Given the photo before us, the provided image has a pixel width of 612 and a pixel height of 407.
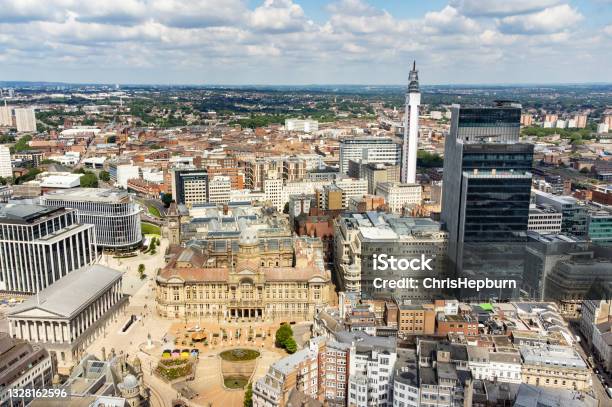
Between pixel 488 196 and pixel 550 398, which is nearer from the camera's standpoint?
pixel 550 398

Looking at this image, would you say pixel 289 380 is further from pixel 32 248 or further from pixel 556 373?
pixel 32 248

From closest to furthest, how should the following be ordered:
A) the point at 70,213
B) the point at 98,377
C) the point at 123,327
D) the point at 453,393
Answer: the point at 453,393, the point at 98,377, the point at 123,327, the point at 70,213

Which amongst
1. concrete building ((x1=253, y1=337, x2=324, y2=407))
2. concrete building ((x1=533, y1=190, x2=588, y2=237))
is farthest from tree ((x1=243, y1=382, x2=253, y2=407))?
concrete building ((x1=533, y1=190, x2=588, y2=237))

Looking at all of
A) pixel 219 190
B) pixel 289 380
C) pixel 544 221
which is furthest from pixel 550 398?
pixel 219 190

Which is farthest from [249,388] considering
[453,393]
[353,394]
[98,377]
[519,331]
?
[519,331]

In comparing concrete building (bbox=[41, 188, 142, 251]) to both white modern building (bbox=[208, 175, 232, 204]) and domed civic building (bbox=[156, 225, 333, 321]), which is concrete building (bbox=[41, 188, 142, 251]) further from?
domed civic building (bbox=[156, 225, 333, 321])

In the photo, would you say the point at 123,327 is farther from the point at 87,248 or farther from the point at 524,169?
the point at 524,169

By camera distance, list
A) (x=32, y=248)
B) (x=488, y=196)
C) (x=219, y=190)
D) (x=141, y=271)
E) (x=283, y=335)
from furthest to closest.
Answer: (x=219, y=190)
(x=141, y=271)
(x=32, y=248)
(x=488, y=196)
(x=283, y=335)
